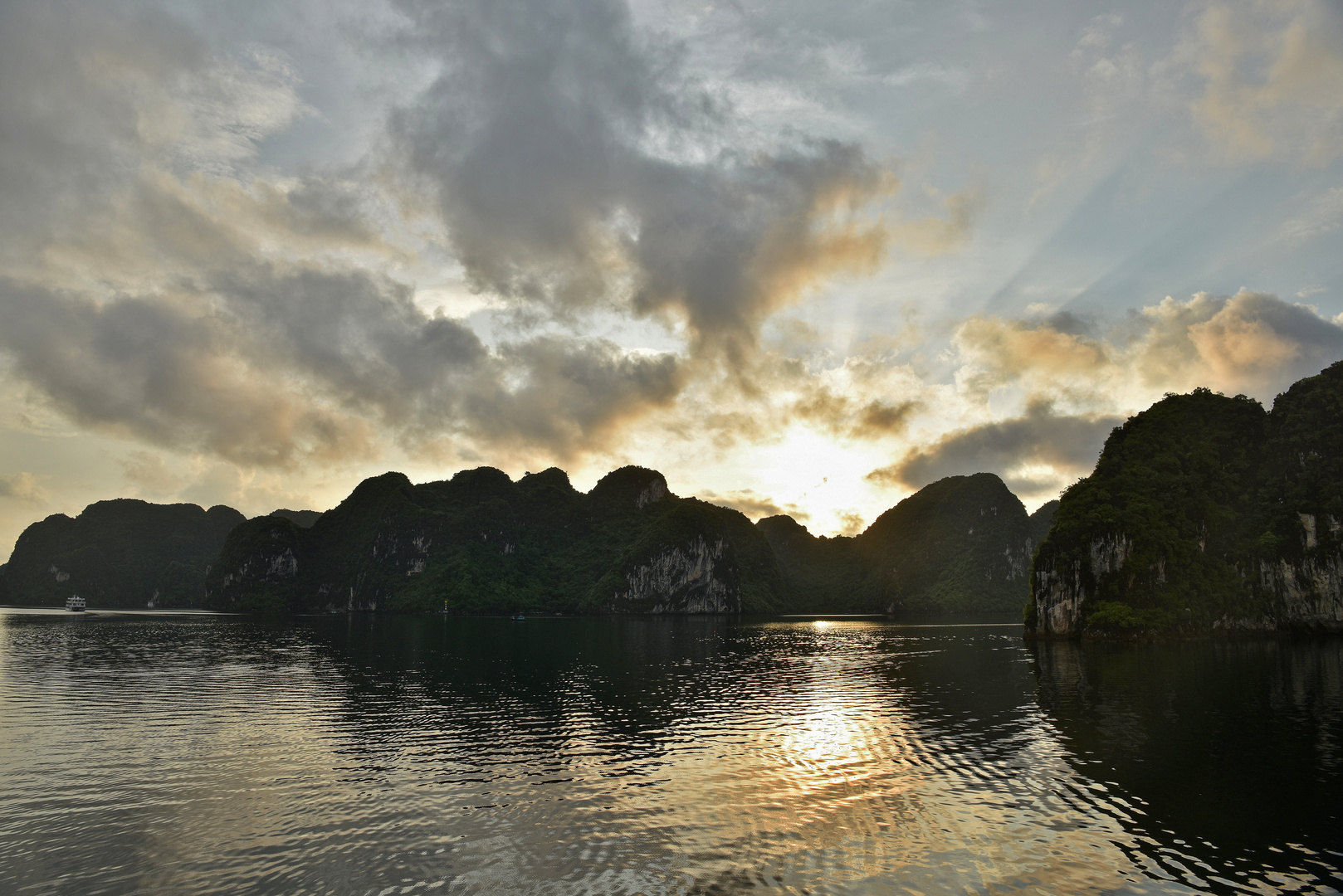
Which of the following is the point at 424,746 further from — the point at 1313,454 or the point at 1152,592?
the point at 1313,454

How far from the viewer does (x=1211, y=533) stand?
Answer: 10694 cm

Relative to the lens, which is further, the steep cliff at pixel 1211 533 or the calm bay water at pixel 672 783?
the steep cliff at pixel 1211 533

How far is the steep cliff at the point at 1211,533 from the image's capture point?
9862 centimetres

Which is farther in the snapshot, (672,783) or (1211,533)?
(1211,533)

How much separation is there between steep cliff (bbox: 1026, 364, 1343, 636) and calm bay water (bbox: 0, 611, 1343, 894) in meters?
38.6

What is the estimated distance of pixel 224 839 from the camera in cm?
2261

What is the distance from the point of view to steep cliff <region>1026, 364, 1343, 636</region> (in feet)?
324

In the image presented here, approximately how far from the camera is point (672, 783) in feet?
95.8

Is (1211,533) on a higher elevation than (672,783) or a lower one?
higher

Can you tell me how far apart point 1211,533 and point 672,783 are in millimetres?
116783

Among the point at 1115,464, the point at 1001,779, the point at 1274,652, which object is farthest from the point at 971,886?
the point at 1115,464

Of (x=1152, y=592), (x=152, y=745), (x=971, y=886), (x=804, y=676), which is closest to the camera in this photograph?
(x=971, y=886)

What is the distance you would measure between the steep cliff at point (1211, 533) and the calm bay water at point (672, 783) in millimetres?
38642

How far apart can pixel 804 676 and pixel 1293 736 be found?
124 ft
